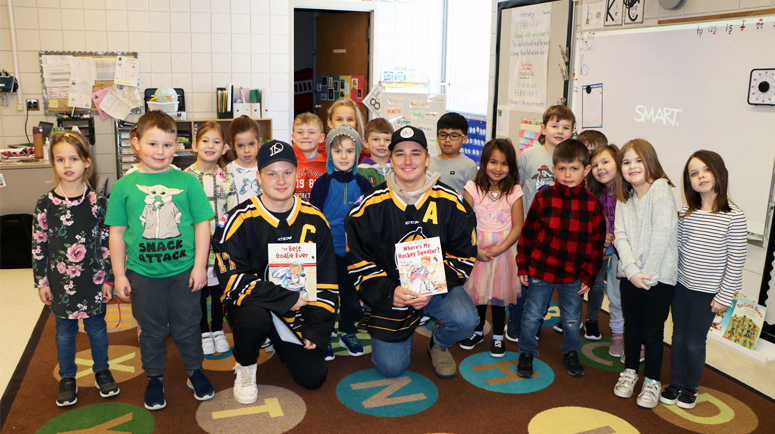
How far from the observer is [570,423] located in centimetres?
242

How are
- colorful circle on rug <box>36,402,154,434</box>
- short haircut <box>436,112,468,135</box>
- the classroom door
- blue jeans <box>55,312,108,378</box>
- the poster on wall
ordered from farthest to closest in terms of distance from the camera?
the classroom door
the poster on wall
short haircut <box>436,112,468,135</box>
blue jeans <box>55,312,108,378</box>
colorful circle on rug <box>36,402,154,434</box>

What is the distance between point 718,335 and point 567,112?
1578 millimetres

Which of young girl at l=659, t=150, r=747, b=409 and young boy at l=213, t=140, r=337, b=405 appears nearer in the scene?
young girl at l=659, t=150, r=747, b=409

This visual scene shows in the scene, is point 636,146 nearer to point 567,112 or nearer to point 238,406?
point 567,112

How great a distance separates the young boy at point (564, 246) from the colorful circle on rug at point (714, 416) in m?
0.45

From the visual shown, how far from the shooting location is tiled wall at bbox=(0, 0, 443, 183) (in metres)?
5.79

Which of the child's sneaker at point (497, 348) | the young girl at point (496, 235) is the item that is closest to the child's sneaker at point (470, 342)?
the young girl at point (496, 235)

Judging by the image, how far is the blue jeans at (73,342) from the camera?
2.51m

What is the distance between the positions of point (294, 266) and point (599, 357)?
5.54 ft

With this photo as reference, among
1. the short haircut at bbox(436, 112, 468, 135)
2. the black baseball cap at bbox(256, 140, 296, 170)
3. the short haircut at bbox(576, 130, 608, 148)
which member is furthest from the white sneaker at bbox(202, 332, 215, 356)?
the short haircut at bbox(576, 130, 608, 148)

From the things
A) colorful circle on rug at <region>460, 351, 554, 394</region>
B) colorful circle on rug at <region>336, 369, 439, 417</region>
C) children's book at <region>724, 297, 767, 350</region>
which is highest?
children's book at <region>724, 297, 767, 350</region>

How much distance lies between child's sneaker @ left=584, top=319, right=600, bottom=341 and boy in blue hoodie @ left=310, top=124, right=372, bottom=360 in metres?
1.31

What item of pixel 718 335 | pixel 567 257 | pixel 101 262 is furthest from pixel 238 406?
pixel 718 335

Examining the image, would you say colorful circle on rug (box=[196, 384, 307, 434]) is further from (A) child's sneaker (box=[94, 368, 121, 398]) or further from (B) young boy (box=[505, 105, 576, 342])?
(B) young boy (box=[505, 105, 576, 342])
